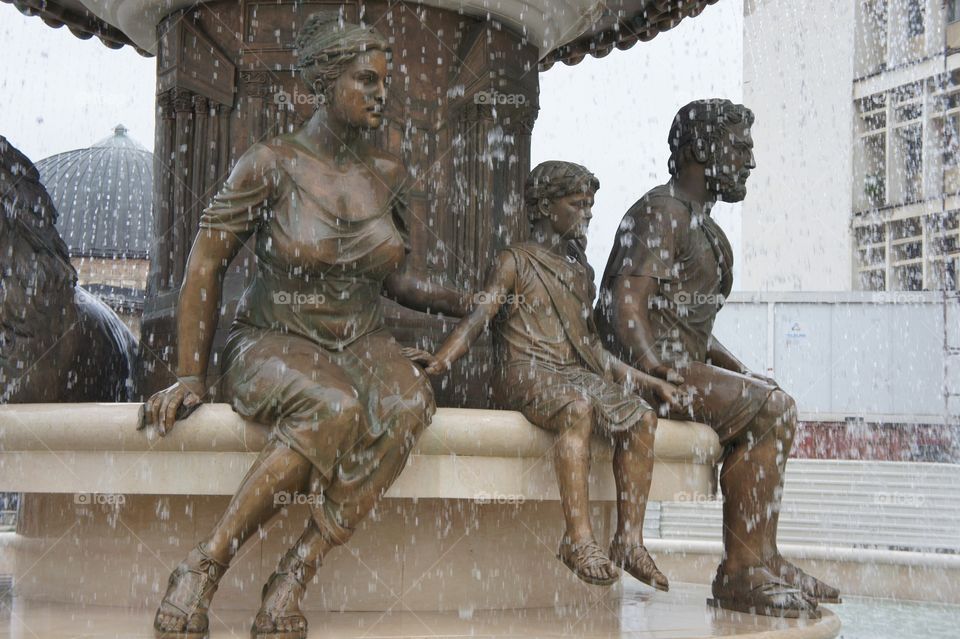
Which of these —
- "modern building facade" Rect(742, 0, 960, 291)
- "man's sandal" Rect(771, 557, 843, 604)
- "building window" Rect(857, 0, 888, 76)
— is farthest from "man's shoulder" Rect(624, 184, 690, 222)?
"building window" Rect(857, 0, 888, 76)

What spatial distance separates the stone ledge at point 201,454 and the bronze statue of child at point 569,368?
155 mm

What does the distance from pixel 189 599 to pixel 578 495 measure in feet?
4.65

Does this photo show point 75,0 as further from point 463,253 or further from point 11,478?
point 11,478

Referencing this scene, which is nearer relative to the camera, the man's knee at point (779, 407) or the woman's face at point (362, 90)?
the woman's face at point (362, 90)

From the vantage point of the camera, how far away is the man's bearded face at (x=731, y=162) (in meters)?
6.16

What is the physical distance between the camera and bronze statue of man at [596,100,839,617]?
18.9ft

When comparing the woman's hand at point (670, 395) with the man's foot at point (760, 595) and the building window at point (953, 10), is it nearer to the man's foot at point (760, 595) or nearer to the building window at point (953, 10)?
the man's foot at point (760, 595)

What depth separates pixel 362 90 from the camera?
16.6 feet

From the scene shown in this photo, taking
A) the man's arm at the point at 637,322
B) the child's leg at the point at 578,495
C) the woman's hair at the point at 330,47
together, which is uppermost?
the woman's hair at the point at 330,47

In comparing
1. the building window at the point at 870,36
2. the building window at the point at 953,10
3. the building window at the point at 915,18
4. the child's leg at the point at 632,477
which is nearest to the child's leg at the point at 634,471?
the child's leg at the point at 632,477

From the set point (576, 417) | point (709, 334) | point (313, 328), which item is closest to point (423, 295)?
point (313, 328)

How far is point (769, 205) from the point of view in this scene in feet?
110

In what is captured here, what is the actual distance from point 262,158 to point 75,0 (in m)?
3.17

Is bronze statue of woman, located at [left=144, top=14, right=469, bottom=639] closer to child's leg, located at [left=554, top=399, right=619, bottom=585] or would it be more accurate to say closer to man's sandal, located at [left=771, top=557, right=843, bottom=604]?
child's leg, located at [left=554, top=399, right=619, bottom=585]
